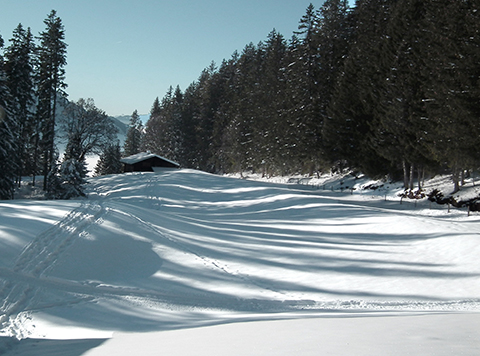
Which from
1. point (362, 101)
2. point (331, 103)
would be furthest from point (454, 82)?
point (331, 103)

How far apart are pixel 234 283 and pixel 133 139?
250ft

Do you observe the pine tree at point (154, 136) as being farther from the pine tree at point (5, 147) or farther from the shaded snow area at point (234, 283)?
the shaded snow area at point (234, 283)

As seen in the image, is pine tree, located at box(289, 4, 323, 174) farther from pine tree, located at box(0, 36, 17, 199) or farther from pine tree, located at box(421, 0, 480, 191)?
pine tree, located at box(0, 36, 17, 199)

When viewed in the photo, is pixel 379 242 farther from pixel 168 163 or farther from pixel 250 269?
pixel 168 163

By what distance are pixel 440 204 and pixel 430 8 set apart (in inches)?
466

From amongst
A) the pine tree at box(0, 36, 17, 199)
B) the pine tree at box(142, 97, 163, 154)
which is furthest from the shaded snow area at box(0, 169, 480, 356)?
the pine tree at box(142, 97, 163, 154)

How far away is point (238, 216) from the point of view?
2228 cm

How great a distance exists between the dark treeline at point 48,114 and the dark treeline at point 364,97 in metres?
20.5

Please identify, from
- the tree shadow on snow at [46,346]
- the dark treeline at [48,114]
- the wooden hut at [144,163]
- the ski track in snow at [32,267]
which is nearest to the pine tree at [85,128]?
the dark treeline at [48,114]

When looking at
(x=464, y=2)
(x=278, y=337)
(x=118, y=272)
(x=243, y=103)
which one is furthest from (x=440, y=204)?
(x=243, y=103)

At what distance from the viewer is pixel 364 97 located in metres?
31.2

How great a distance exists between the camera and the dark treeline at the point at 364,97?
19609mm

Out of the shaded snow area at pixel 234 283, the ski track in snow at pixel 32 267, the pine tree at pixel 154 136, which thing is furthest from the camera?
the pine tree at pixel 154 136

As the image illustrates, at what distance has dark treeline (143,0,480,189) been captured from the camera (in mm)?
19609
